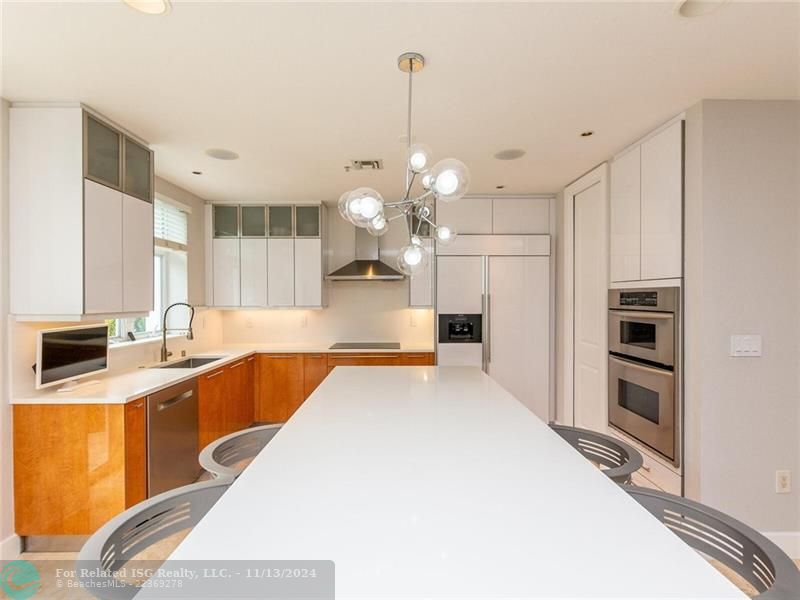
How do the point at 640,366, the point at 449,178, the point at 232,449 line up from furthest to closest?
the point at 640,366
the point at 232,449
the point at 449,178

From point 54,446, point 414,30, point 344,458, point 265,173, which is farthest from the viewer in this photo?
point 265,173

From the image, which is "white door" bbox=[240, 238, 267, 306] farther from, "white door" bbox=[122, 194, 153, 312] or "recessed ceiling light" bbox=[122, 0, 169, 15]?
"recessed ceiling light" bbox=[122, 0, 169, 15]

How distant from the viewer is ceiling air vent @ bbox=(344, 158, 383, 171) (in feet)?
10.8

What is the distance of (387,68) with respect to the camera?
195 centimetres

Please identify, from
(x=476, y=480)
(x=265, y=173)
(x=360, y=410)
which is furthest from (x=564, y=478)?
(x=265, y=173)

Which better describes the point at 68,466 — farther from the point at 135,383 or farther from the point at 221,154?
the point at 221,154

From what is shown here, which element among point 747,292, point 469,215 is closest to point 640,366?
point 747,292

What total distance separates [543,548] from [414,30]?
1770 millimetres

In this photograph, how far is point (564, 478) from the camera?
3.77ft

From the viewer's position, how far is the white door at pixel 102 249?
91.6 inches

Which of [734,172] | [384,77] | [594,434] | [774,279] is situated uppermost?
[384,77]

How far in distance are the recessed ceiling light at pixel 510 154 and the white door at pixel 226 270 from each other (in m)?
2.92

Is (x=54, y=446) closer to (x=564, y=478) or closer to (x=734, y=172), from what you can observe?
(x=564, y=478)

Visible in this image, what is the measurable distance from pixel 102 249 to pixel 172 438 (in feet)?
4.07
